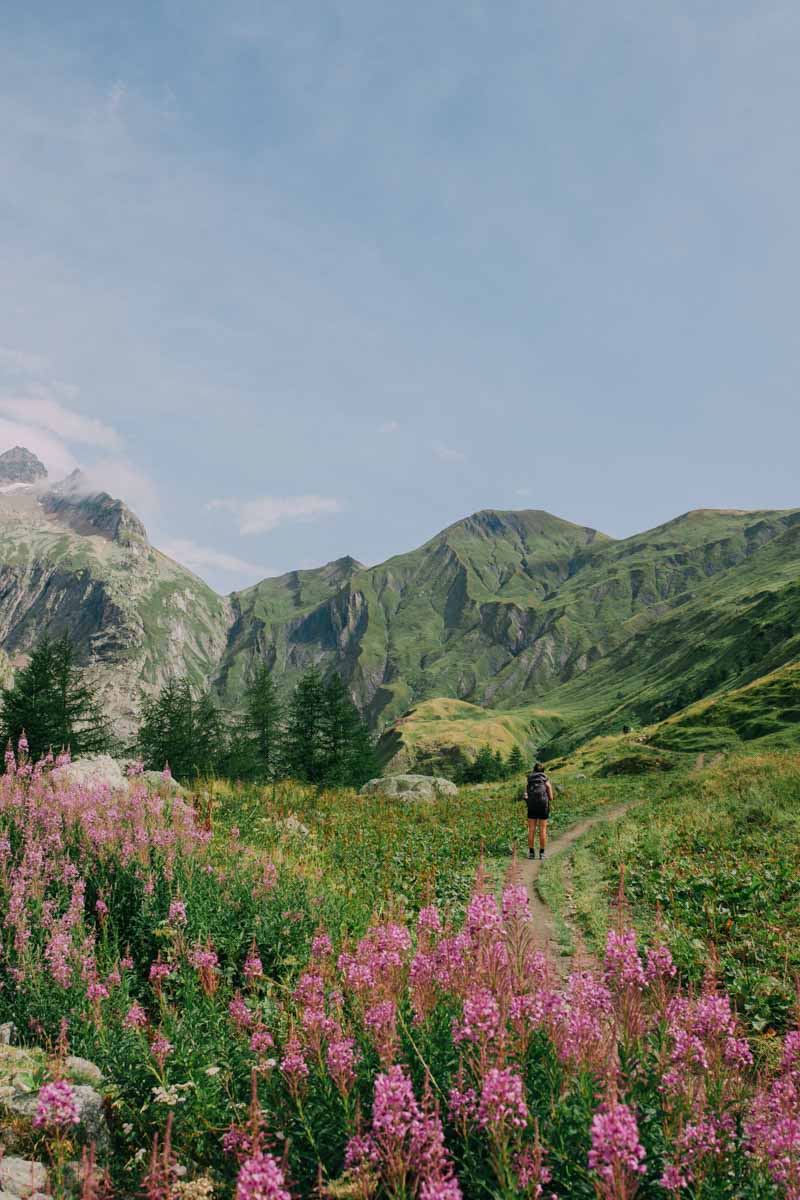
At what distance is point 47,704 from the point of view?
46.2 metres

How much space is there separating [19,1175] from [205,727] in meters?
76.5

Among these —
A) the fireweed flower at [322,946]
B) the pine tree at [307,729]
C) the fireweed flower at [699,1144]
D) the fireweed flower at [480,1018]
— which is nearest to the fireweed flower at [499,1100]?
the fireweed flower at [480,1018]

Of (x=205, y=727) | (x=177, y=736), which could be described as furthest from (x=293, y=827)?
(x=205, y=727)

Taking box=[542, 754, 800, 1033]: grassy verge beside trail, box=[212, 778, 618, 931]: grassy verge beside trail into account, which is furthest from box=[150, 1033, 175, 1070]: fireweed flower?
box=[542, 754, 800, 1033]: grassy verge beside trail

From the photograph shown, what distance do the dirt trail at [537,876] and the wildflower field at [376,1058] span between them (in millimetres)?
813

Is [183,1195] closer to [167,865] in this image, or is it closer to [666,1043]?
[666,1043]

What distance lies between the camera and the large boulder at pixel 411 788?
32.6 metres

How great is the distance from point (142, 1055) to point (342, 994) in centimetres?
183

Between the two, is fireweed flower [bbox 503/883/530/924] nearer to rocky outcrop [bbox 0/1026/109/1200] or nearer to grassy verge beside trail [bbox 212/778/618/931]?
grassy verge beside trail [bbox 212/778/618/931]

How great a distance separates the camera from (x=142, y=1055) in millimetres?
5461

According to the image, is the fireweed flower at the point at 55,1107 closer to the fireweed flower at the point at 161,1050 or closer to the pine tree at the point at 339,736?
the fireweed flower at the point at 161,1050

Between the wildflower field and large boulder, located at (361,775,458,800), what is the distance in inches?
938

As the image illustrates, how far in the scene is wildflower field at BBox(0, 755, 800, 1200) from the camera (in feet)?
11.2

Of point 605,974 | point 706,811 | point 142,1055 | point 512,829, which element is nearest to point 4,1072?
point 142,1055
